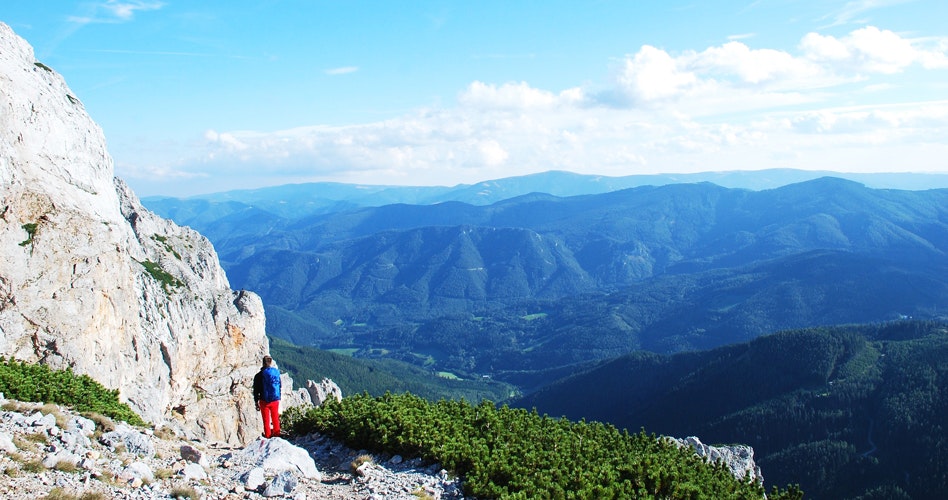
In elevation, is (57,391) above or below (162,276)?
above

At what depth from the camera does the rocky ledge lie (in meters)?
11.8

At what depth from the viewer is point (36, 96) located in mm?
39625

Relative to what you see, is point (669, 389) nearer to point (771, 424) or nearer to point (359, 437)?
point (771, 424)

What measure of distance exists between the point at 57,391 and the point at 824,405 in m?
157

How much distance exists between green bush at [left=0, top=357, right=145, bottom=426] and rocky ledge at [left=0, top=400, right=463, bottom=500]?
4.58 feet

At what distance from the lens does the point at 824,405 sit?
465 feet

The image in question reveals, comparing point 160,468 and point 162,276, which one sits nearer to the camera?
point 160,468

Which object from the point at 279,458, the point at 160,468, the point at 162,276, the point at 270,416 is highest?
the point at 160,468

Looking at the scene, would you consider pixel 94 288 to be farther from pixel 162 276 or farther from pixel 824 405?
pixel 824 405

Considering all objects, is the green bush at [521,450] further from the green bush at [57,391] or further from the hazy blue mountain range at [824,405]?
the hazy blue mountain range at [824,405]

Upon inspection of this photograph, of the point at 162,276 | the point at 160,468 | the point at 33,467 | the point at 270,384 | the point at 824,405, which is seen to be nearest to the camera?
the point at 33,467

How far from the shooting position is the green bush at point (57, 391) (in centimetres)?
1789

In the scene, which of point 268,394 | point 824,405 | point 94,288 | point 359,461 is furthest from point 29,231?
point 824,405

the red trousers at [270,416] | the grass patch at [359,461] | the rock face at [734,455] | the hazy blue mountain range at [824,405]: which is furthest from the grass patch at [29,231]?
the hazy blue mountain range at [824,405]
